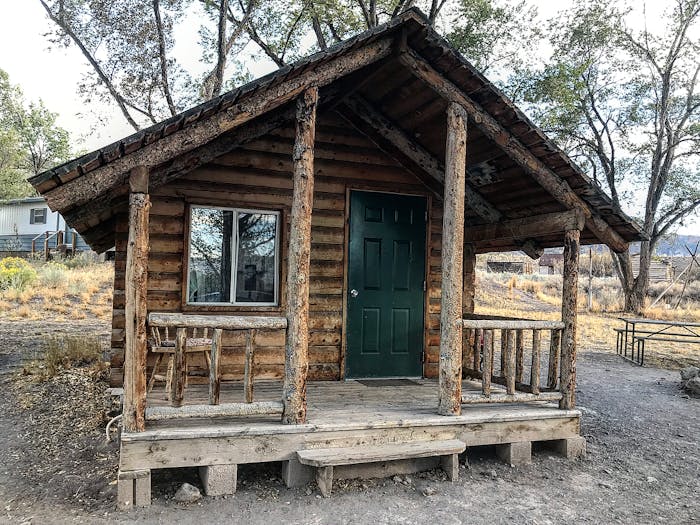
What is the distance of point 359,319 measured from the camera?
659 centimetres

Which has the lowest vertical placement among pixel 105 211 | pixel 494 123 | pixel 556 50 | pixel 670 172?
pixel 105 211

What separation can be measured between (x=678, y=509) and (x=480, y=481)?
1.56m

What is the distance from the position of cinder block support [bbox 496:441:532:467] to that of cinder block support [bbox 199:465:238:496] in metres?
2.63

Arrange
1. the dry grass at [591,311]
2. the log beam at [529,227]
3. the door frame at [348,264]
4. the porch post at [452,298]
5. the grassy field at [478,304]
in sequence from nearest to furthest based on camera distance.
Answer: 1. the porch post at [452,298]
2. the log beam at [529,227]
3. the door frame at [348,264]
4. the dry grass at [591,311]
5. the grassy field at [478,304]

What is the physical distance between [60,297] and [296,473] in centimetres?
1517

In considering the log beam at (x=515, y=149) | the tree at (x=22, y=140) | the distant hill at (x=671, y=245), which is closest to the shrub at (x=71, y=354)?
the log beam at (x=515, y=149)

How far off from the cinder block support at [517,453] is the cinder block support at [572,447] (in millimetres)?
446

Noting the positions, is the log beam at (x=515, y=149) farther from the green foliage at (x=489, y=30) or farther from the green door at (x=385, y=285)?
the green foliage at (x=489, y=30)

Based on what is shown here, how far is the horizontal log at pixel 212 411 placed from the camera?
406 centimetres

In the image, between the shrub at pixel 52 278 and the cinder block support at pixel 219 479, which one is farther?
the shrub at pixel 52 278

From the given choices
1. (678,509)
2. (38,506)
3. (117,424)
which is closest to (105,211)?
(117,424)

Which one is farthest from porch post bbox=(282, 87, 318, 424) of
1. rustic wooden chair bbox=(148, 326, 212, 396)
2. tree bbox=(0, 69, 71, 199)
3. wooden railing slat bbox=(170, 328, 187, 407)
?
Answer: tree bbox=(0, 69, 71, 199)

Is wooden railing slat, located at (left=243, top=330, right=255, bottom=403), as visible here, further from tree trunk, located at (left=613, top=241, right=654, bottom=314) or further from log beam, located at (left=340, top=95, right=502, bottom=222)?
tree trunk, located at (left=613, top=241, right=654, bottom=314)

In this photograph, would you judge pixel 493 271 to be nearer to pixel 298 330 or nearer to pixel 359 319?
pixel 359 319
